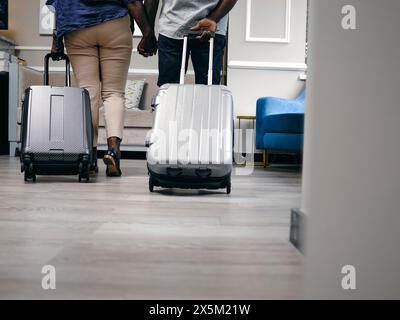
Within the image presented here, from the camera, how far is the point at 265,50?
3.32m

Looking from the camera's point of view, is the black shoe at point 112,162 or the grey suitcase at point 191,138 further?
the black shoe at point 112,162

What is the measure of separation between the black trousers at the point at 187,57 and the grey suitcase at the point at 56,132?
280 mm

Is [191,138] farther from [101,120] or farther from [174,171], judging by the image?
[101,120]

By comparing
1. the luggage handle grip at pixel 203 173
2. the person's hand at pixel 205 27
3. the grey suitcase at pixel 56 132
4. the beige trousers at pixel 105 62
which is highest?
the person's hand at pixel 205 27

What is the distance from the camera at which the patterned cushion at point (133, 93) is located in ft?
11.0

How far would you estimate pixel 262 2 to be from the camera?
331 centimetres

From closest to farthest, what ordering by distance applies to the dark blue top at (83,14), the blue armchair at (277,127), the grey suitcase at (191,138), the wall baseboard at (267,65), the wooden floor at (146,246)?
1. the wooden floor at (146,246)
2. the grey suitcase at (191,138)
3. the dark blue top at (83,14)
4. the blue armchair at (277,127)
5. the wall baseboard at (267,65)

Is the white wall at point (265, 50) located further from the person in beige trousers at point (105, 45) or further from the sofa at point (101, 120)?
the person in beige trousers at point (105, 45)

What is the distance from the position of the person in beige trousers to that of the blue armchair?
3.44 feet

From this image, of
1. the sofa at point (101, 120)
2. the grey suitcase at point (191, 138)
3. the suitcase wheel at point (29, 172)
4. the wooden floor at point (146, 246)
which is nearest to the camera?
the wooden floor at point (146, 246)

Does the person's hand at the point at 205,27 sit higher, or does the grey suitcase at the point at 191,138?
the person's hand at the point at 205,27

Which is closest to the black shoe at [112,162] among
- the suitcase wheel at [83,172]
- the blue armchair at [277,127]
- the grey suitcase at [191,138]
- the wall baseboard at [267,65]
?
the suitcase wheel at [83,172]

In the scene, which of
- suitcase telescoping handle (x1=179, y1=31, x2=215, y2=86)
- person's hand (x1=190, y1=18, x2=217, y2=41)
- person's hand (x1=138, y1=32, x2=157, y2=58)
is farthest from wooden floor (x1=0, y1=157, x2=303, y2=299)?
person's hand (x1=138, y1=32, x2=157, y2=58)

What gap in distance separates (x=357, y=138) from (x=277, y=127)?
2050 mm
